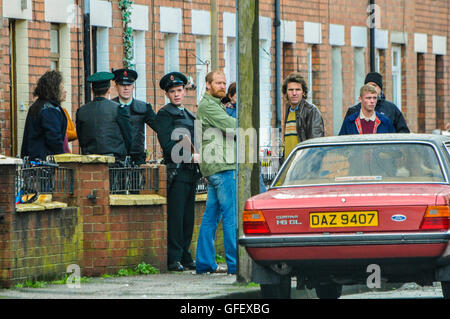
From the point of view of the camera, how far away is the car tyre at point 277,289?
12398mm

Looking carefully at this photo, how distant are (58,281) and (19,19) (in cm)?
668

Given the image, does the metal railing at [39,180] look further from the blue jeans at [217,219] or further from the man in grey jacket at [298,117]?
the man in grey jacket at [298,117]

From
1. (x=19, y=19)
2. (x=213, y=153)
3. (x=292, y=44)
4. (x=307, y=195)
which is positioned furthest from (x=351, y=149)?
(x=292, y=44)

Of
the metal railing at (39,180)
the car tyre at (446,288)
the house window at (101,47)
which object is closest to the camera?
the car tyre at (446,288)

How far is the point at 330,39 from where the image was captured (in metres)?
32.1

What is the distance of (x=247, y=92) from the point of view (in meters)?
14.4

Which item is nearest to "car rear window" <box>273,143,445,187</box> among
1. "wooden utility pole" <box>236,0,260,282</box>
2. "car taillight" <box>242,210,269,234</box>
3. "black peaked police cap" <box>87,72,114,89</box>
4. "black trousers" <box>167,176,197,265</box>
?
"car taillight" <box>242,210,269,234</box>

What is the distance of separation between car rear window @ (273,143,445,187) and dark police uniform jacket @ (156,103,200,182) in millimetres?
2990

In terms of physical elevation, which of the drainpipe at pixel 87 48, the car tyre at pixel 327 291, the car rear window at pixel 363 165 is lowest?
the car tyre at pixel 327 291

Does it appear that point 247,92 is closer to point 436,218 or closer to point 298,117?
point 298,117

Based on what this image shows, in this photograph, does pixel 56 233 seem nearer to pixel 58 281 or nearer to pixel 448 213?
pixel 58 281

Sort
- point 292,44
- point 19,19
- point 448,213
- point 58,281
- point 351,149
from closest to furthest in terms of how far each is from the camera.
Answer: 1. point 448,213
2. point 351,149
3. point 58,281
4. point 19,19
5. point 292,44

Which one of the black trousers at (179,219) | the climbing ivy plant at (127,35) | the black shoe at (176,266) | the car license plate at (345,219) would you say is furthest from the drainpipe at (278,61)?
the car license plate at (345,219)

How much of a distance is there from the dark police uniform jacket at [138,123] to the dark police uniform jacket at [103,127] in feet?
0.86
